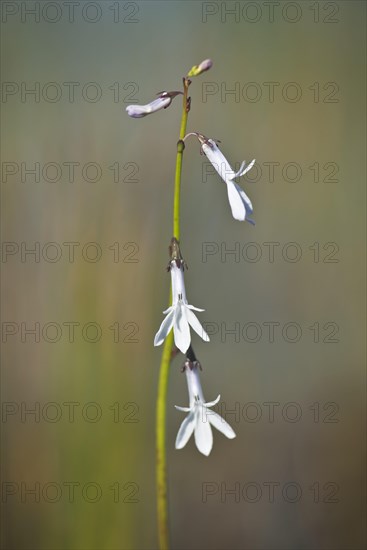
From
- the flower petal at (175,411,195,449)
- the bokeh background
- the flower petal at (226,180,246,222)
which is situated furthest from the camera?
the bokeh background

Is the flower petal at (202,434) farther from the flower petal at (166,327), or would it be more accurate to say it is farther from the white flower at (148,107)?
the white flower at (148,107)

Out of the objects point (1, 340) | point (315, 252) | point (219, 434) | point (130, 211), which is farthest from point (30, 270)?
point (315, 252)

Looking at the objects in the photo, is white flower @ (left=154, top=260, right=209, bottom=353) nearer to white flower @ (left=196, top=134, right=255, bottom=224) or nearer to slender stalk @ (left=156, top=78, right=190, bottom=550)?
slender stalk @ (left=156, top=78, right=190, bottom=550)

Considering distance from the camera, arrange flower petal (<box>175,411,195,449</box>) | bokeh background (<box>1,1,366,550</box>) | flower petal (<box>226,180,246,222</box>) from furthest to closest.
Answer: bokeh background (<box>1,1,366,550</box>) → flower petal (<box>175,411,195,449</box>) → flower petal (<box>226,180,246,222</box>)

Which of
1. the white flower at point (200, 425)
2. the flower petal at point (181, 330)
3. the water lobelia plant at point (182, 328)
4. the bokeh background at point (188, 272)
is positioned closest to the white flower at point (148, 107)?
the water lobelia plant at point (182, 328)

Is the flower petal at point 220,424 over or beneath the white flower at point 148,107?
beneath

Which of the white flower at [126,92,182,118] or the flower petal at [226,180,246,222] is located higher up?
the white flower at [126,92,182,118]

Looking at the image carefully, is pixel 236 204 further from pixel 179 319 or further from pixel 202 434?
pixel 202 434

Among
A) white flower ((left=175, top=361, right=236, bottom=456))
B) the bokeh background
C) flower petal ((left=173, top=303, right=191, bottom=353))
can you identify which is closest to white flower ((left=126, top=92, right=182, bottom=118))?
flower petal ((left=173, top=303, right=191, bottom=353))

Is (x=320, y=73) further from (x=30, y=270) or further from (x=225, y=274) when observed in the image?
(x=30, y=270)
